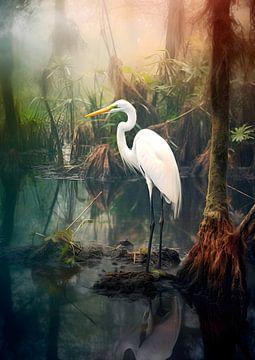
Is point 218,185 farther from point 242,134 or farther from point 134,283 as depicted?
point 242,134

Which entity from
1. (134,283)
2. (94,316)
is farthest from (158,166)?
(94,316)

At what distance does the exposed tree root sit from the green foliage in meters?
2.79

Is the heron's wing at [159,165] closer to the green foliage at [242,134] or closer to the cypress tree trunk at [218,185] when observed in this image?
the cypress tree trunk at [218,185]

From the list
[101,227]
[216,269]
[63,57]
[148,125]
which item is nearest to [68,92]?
[63,57]

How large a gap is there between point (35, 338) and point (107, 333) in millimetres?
326

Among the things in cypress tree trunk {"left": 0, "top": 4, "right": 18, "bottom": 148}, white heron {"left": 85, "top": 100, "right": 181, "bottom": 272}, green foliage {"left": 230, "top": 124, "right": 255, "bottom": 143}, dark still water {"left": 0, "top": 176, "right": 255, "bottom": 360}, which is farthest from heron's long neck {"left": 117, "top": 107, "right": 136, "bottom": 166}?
cypress tree trunk {"left": 0, "top": 4, "right": 18, "bottom": 148}

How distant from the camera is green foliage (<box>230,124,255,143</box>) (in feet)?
17.4

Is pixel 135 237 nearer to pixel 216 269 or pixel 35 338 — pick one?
pixel 216 269

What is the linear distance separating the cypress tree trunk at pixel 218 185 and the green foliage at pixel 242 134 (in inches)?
106

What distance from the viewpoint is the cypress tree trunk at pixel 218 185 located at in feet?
8.47

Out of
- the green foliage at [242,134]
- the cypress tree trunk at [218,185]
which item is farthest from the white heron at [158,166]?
the green foliage at [242,134]

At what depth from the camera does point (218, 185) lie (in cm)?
268

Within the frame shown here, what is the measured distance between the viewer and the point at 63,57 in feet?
18.8

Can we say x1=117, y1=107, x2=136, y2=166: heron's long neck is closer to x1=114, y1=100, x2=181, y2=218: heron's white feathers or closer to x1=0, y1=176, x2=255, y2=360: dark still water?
x1=114, y1=100, x2=181, y2=218: heron's white feathers
